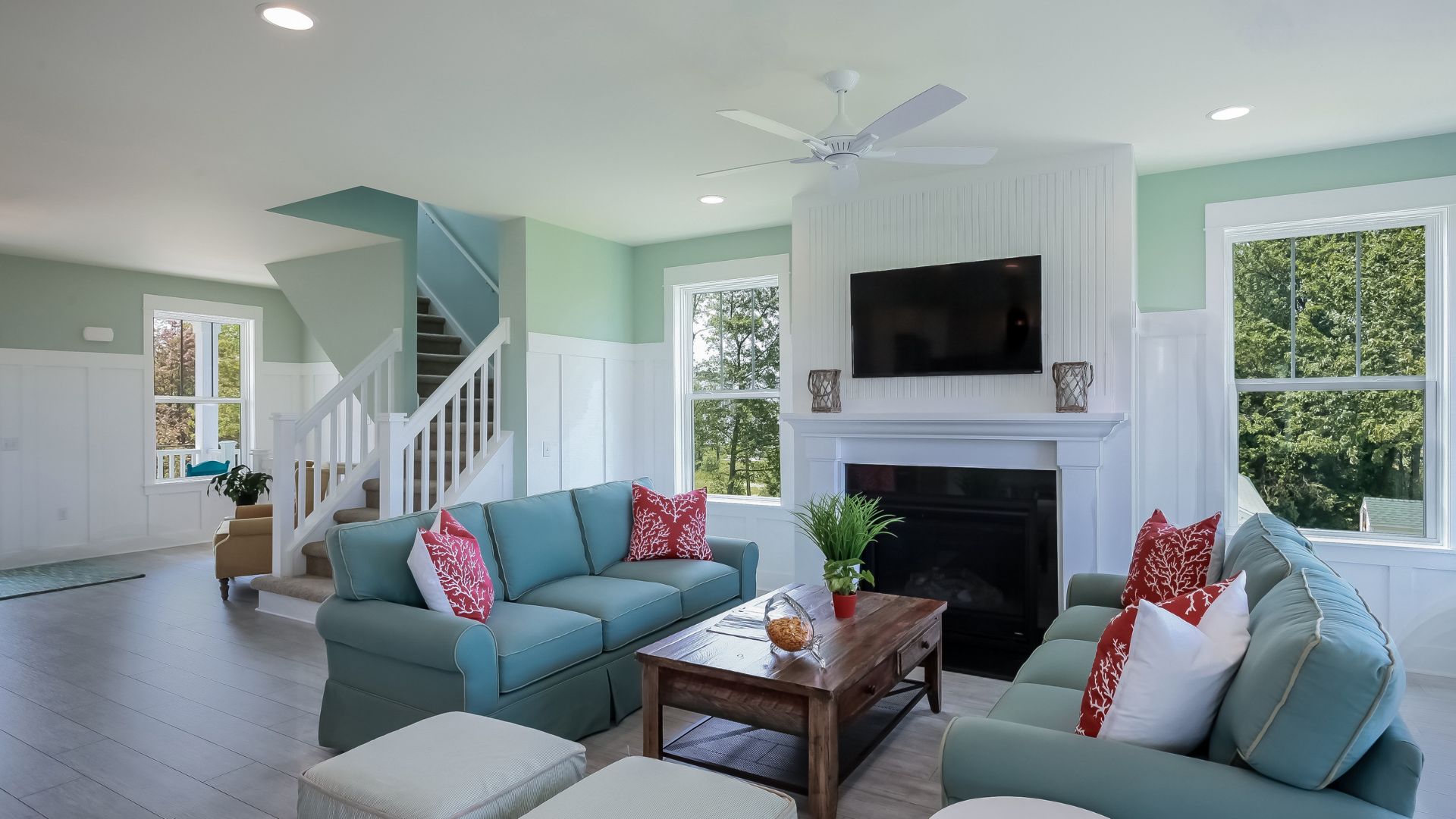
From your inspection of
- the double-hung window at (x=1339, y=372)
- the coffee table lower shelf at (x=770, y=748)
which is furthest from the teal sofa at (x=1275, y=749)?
the double-hung window at (x=1339, y=372)

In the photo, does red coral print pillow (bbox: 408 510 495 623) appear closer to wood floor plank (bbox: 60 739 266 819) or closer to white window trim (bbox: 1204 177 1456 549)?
wood floor plank (bbox: 60 739 266 819)

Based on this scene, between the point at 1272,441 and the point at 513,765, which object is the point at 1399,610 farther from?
the point at 513,765

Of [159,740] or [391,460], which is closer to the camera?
[159,740]

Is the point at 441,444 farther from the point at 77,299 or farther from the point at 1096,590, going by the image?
the point at 77,299

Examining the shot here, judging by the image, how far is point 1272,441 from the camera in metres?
4.45

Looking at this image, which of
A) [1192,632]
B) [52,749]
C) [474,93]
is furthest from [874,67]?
[52,749]

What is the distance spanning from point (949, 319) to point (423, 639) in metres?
3.20

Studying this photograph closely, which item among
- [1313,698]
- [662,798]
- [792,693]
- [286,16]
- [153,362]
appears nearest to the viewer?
[1313,698]

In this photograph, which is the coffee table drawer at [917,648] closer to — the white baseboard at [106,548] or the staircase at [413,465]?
the staircase at [413,465]

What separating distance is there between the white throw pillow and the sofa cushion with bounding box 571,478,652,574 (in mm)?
2883

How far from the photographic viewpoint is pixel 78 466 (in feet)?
24.2

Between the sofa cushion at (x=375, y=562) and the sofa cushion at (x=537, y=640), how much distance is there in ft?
1.21

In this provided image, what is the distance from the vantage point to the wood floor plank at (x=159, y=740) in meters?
3.05

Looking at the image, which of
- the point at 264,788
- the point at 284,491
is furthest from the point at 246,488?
the point at 264,788
